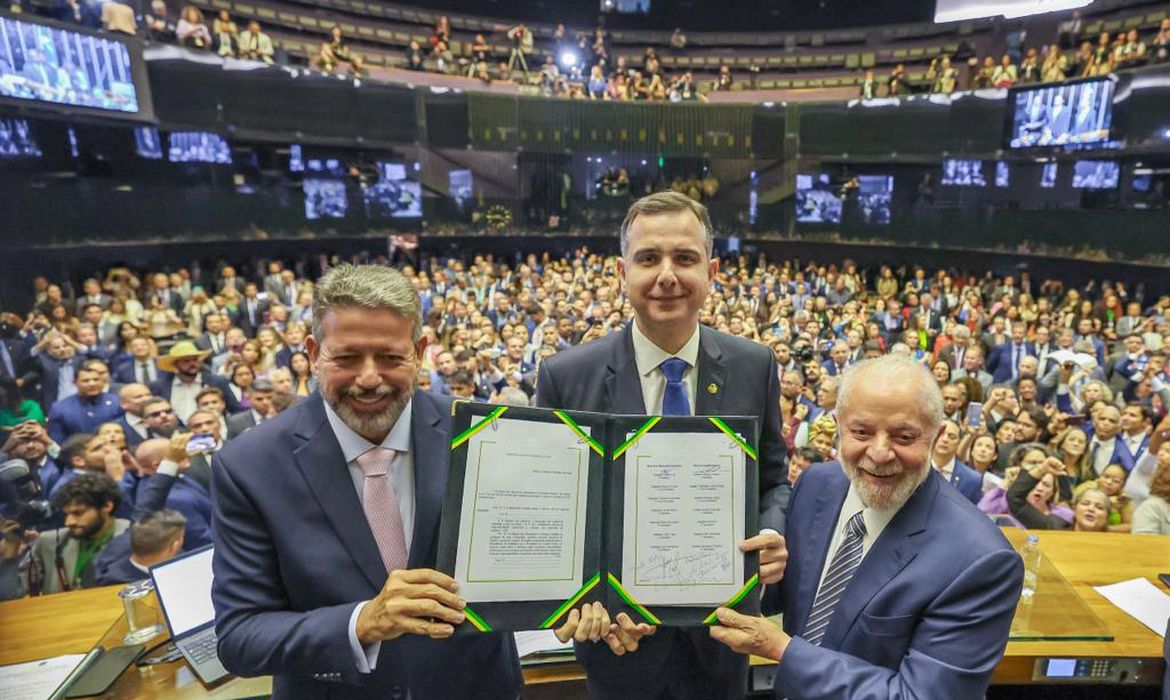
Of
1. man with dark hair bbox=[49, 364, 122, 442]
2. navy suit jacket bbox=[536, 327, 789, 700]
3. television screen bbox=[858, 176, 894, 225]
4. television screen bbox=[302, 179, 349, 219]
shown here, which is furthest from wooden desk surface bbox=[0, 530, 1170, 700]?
television screen bbox=[858, 176, 894, 225]

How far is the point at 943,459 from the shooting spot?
4695mm

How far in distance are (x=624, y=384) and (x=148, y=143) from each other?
15.2 meters

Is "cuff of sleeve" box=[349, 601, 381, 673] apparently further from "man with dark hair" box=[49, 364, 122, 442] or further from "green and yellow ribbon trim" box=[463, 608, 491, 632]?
"man with dark hair" box=[49, 364, 122, 442]

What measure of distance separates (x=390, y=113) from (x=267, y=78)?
3078 mm

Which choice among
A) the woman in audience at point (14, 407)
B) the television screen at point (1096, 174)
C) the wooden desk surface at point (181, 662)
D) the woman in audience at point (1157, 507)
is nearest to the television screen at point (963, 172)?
the television screen at point (1096, 174)

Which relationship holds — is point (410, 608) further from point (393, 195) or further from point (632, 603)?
point (393, 195)

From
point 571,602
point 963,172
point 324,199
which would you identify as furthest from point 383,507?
point 963,172

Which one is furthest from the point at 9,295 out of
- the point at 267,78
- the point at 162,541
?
the point at 267,78

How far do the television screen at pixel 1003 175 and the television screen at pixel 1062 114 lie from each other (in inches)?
39.0

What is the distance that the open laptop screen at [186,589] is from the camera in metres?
2.27

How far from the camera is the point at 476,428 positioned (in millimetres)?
1604

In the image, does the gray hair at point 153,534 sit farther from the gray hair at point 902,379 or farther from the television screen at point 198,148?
the television screen at point 198,148

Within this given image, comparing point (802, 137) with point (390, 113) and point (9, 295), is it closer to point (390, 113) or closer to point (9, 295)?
point (390, 113)

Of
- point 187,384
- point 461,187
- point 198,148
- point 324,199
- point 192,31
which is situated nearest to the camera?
point 187,384
